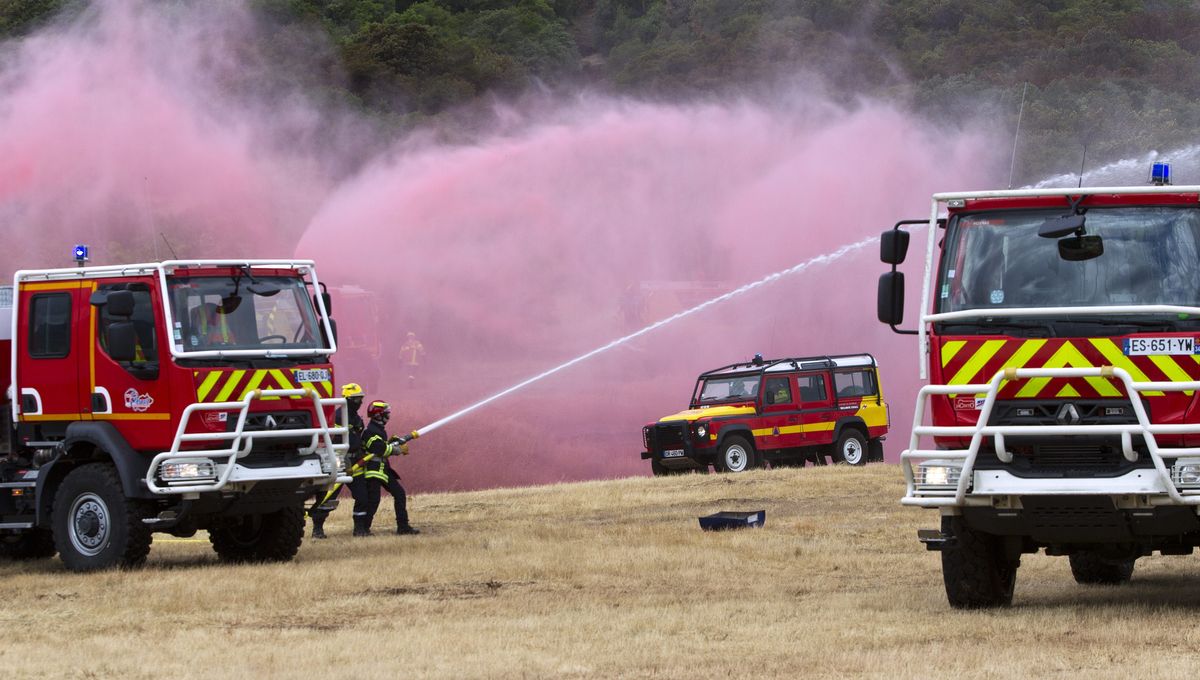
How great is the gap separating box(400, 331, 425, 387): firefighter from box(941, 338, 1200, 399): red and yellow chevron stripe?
29936mm

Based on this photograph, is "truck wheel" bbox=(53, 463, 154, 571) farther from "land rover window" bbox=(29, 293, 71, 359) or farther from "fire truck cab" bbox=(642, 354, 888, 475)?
"fire truck cab" bbox=(642, 354, 888, 475)

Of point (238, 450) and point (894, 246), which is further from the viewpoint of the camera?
point (238, 450)

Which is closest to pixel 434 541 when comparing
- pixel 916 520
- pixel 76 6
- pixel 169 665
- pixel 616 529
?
pixel 616 529

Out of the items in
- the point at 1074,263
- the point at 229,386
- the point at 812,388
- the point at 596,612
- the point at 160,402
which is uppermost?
the point at 812,388

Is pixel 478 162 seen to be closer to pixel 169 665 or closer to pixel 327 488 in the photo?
pixel 327 488

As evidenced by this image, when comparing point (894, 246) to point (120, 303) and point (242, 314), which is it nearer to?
point (242, 314)

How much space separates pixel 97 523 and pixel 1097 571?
8665 mm

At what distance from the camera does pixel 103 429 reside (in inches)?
583

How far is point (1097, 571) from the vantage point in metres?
12.8

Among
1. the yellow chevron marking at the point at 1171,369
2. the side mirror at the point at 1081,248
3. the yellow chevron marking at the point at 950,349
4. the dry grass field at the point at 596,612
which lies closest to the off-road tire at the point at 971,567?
the dry grass field at the point at 596,612

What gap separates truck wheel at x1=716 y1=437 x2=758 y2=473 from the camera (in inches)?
1168

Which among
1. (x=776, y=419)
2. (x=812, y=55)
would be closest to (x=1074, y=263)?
(x=776, y=419)

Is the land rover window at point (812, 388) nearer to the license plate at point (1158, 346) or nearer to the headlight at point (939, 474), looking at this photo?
the headlight at point (939, 474)

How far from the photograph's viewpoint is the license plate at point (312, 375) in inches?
595
